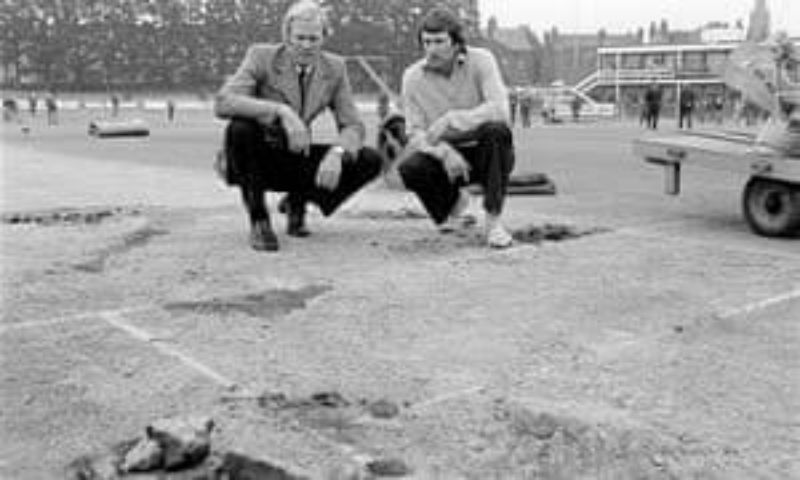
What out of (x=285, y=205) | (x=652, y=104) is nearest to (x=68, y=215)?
(x=285, y=205)

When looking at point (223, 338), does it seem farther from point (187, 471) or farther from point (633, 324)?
point (633, 324)

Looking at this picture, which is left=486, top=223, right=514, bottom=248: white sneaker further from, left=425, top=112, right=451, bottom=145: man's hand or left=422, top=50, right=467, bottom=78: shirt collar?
left=422, top=50, right=467, bottom=78: shirt collar

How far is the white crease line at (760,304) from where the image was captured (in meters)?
4.21

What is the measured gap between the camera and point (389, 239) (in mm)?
6102

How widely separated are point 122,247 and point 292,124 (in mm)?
1225

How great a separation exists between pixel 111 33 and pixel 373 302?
9217 cm

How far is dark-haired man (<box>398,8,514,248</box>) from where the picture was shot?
569 cm

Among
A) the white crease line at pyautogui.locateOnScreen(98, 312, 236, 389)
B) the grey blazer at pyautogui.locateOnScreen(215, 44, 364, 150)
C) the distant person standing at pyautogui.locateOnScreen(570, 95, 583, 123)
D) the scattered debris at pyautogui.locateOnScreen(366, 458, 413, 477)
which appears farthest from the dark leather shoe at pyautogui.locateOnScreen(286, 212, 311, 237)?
the distant person standing at pyautogui.locateOnScreen(570, 95, 583, 123)

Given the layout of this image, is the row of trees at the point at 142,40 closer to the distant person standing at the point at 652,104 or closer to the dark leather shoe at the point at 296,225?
the distant person standing at the point at 652,104

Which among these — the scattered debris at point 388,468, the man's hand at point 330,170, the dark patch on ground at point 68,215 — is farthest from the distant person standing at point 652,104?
the scattered debris at point 388,468

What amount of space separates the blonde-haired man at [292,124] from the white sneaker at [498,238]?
77 cm

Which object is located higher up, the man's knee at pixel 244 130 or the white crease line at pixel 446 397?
the man's knee at pixel 244 130

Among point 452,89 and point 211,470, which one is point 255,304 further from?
point 452,89

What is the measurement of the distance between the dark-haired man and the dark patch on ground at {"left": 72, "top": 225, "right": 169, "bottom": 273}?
61.2 inches
